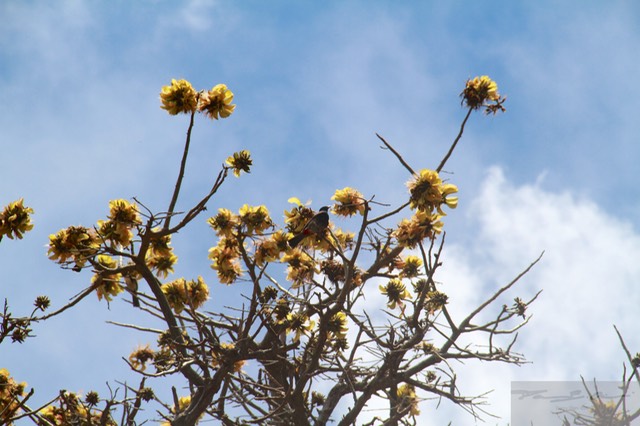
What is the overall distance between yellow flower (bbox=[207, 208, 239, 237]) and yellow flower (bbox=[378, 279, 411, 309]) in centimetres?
201

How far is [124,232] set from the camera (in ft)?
19.0

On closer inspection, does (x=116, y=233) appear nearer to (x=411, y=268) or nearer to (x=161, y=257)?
(x=161, y=257)

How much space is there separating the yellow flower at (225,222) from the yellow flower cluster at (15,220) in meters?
1.96

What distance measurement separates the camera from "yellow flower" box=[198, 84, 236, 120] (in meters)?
5.50

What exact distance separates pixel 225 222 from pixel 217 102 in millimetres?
1774

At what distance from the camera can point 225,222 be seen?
6.86 m

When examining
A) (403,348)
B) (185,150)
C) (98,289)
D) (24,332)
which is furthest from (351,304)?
(24,332)

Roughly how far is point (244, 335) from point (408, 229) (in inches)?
75.5

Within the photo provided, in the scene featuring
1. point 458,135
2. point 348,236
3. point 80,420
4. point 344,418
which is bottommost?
point 80,420

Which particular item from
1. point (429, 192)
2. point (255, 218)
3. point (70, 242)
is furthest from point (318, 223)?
point (70, 242)

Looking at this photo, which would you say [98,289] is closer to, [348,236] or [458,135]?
[348,236]

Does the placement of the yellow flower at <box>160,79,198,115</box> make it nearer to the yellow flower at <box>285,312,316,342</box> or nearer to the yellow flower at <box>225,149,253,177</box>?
the yellow flower at <box>225,149,253,177</box>

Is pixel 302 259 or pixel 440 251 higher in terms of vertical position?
pixel 302 259

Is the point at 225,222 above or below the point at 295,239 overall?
above
